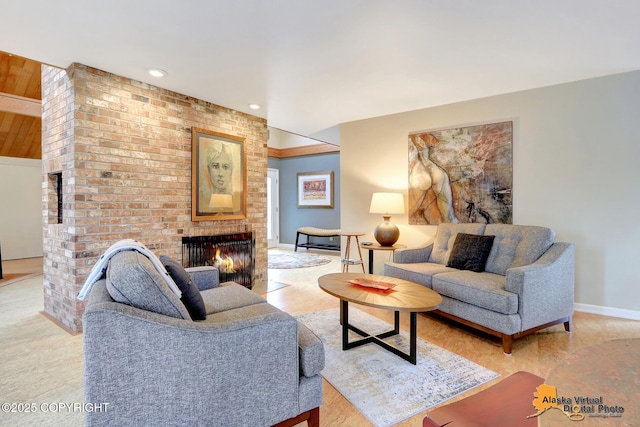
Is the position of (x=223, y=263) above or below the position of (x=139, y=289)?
below

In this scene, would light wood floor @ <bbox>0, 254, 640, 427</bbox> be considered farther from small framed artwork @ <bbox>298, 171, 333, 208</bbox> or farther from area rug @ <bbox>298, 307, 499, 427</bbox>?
small framed artwork @ <bbox>298, 171, 333, 208</bbox>

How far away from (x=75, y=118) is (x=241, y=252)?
7.13 ft

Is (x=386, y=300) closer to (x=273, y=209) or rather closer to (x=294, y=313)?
(x=294, y=313)

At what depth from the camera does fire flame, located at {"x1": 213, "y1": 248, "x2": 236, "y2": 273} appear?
3.71m

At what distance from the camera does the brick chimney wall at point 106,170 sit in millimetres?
2697

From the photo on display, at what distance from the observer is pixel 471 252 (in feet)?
10.2

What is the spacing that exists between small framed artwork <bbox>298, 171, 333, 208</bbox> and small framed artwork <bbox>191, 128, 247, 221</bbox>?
11.9 ft

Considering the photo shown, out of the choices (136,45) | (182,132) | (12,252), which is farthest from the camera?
(12,252)

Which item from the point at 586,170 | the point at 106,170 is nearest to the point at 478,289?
the point at 586,170

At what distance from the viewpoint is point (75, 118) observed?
2664mm

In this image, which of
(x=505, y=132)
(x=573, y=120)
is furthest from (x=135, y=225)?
(x=573, y=120)

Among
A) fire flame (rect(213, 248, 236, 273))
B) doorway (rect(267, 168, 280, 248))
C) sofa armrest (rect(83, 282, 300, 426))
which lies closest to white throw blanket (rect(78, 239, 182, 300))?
sofa armrest (rect(83, 282, 300, 426))

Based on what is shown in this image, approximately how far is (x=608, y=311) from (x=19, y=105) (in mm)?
7988

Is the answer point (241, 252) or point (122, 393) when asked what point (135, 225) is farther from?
point (122, 393)
